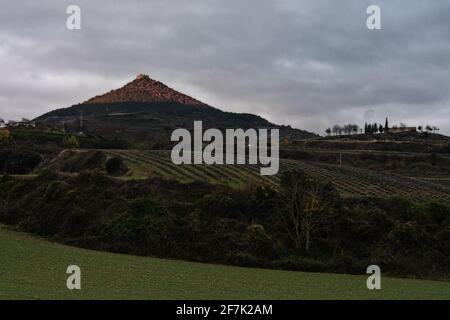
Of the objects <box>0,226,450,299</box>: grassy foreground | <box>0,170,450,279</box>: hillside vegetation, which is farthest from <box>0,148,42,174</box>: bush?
<box>0,226,450,299</box>: grassy foreground

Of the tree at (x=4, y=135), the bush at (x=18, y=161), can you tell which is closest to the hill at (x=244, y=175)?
the bush at (x=18, y=161)

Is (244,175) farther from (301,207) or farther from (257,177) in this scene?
(301,207)

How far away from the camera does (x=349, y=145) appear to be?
196500mm

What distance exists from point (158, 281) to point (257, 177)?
46.3m

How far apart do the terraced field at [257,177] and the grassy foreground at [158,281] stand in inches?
1138

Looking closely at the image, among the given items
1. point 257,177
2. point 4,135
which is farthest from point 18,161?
point 257,177

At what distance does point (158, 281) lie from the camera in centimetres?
3081

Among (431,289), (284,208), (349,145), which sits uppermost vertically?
(349,145)

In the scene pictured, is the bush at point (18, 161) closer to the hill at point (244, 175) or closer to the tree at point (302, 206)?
the hill at point (244, 175)

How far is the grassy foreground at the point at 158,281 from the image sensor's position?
25.6 metres

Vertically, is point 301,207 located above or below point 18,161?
below
